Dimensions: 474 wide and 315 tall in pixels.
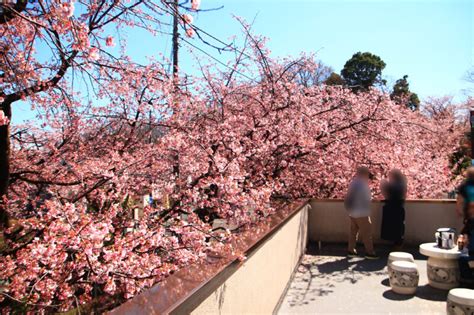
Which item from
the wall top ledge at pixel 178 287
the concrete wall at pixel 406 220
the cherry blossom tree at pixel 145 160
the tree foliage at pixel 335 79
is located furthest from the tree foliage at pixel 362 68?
the wall top ledge at pixel 178 287

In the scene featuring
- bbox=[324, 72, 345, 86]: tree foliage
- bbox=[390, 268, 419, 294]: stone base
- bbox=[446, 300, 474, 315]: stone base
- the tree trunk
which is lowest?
bbox=[390, 268, 419, 294]: stone base

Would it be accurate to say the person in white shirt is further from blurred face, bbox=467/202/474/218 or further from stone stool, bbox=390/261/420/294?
blurred face, bbox=467/202/474/218

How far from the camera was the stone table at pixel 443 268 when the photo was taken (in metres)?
5.23

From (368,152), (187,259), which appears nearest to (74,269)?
(187,259)

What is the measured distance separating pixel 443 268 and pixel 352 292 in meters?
1.31

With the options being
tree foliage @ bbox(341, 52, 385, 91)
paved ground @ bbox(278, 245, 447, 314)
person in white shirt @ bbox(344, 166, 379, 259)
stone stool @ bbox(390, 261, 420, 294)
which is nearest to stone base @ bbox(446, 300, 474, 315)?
paved ground @ bbox(278, 245, 447, 314)

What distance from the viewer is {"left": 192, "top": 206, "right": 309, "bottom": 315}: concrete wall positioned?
244cm

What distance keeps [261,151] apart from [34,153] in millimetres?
3415

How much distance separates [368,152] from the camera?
8852 millimetres

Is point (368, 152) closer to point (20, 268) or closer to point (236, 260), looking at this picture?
point (236, 260)

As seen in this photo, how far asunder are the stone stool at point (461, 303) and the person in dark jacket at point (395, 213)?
143 inches

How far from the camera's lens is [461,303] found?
3770 millimetres

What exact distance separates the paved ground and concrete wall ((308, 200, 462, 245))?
890mm

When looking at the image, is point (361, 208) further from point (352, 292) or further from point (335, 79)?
point (335, 79)
